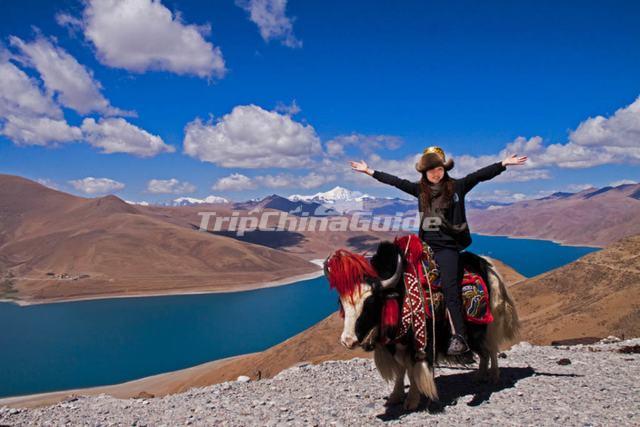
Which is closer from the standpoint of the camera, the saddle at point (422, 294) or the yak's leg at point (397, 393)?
the saddle at point (422, 294)

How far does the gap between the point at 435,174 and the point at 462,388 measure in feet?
11.5

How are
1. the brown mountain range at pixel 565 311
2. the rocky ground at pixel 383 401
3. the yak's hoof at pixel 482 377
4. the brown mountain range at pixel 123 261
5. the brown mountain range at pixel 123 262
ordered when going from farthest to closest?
the brown mountain range at pixel 123 261, the brown mountain range at pixel 123 262, the brown mountain range at pixel 565 311, the yak's hoof at pixel 482 377, the rocky ground at pixel 383 401

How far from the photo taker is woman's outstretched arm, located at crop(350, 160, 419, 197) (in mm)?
6194

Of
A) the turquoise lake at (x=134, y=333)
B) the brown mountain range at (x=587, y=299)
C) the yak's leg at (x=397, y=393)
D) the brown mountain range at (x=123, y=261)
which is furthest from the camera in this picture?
the brown mountain range at (x=123, y=261)

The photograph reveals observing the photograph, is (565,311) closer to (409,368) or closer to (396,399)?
(396,399)

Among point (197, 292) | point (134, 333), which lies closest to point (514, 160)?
point (134, 333)

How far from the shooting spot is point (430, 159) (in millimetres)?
5906

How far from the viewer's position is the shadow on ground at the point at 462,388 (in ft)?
19.6

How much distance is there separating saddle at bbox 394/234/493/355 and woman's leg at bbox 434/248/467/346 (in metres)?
0.09

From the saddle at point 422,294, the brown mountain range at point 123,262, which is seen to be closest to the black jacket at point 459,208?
the saddle at point 422,294

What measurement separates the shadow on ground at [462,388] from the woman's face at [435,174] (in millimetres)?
3065

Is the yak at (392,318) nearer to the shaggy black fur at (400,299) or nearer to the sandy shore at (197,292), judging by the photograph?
the shaggy black fur at (400,299)

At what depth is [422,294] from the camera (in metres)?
5.77

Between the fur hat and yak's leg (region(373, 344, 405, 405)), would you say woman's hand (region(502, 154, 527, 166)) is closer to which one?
the fur hat
